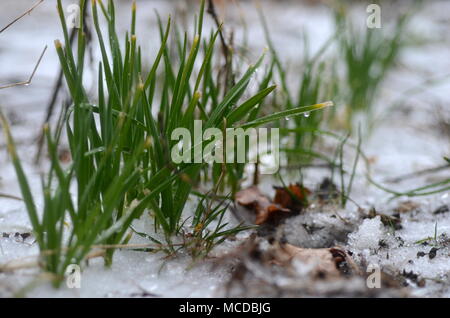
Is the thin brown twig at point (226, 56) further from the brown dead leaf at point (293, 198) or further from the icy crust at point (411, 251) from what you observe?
the icy crust at point (411, 251)

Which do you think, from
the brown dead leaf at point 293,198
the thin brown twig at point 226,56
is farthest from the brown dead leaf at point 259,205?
the thin brown twig at point 226,56

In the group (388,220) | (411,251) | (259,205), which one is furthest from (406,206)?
(259,205)

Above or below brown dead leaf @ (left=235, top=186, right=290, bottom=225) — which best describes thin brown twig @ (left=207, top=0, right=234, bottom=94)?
above

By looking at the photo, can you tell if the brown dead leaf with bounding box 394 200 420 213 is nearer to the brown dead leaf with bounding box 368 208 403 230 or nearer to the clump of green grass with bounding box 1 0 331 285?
the brown dead leaf with bounding box 368 208 403 230

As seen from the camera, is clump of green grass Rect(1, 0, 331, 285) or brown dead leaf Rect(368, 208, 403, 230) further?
brown dead leaf Rect(368, 208, 403, 230)

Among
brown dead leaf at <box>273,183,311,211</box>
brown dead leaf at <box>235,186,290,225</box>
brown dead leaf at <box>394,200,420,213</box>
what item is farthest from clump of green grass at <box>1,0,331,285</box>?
brown dead leaf at <box>394,200,420,213</box>

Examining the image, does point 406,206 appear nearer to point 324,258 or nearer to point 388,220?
point 388,220
